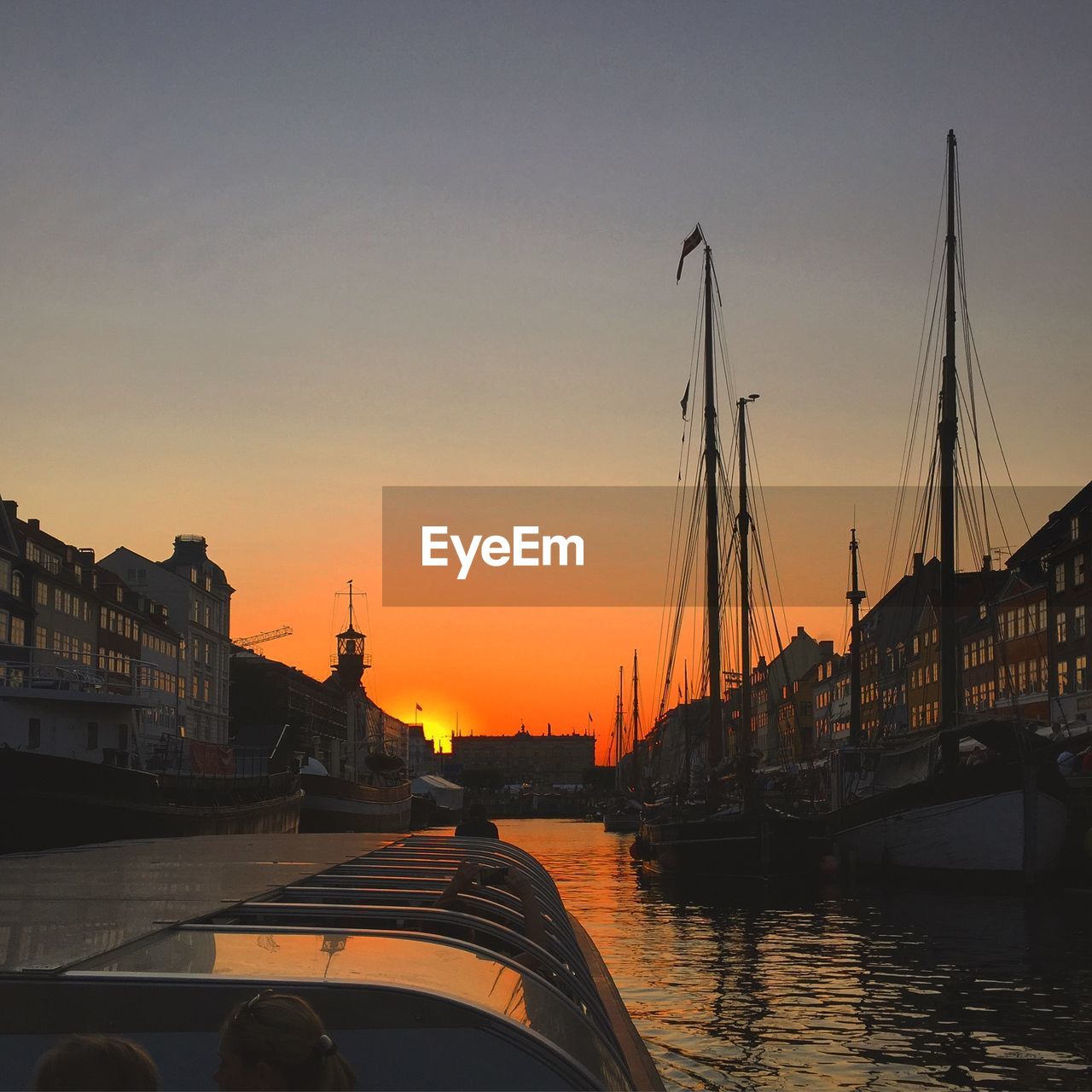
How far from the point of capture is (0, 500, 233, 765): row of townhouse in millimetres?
39750

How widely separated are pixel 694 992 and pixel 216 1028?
18.2 metres

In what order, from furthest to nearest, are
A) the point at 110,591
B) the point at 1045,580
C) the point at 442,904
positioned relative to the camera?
the point at 110,591 → the point at 1045,580 → the point at 442,904

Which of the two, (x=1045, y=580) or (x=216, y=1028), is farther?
(x=1045, y=580)

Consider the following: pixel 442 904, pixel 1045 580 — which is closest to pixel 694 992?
pixel 442 904

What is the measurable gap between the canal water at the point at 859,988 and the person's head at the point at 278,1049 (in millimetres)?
12266

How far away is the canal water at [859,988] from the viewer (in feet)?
54.1

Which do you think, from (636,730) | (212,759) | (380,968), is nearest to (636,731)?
(636,730)

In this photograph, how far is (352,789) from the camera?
7644 cm

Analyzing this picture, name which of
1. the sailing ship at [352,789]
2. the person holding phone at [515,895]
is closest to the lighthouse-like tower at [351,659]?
the sailing ship at [352,789]

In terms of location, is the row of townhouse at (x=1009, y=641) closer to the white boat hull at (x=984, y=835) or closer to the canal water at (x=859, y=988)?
the white boat hull at (x=984, y=835)

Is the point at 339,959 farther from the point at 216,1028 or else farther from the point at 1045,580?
the point at 1045,580

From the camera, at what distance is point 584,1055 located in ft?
21.0

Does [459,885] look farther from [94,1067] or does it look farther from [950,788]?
[950,788]

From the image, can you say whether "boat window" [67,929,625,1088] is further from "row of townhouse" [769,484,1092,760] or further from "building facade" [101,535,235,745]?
"building facade" [101,535,235,745]
